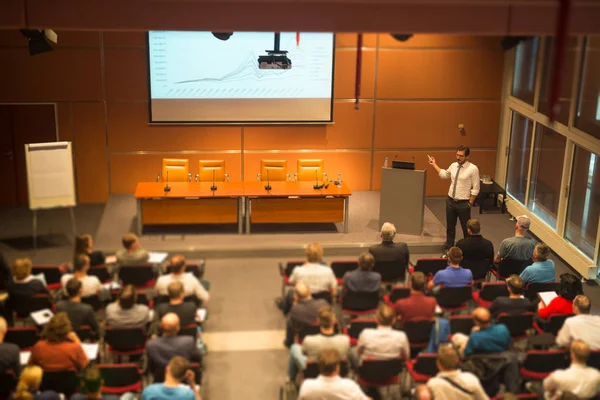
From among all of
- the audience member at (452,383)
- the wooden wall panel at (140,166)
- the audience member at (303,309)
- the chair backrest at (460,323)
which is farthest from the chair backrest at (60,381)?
the wooden wall panel at (140,166)

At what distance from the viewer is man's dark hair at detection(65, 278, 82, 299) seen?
22.0 feet

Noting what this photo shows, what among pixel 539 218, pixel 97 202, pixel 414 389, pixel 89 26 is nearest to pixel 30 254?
pixel 97 202

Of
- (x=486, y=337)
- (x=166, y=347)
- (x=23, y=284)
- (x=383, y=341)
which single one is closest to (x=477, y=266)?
(x=486, y=337)

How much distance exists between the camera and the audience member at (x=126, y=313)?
262 inches

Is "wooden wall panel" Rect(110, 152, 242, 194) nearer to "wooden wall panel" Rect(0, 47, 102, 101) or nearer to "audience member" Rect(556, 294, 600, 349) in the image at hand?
"wooden wall panel" Rect(0, 47, 102, 101)

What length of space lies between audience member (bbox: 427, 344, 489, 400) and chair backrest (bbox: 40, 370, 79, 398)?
8.96ft

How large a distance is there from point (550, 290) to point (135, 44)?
23.4 ft

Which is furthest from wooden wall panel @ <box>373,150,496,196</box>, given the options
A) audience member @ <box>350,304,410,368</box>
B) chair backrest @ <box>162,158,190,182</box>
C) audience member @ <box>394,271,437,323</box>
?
audience member @ <box>350,304,410,368</box>

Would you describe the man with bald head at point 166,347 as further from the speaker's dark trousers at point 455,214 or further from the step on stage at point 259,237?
the speaker's dark trousers at point 455,214

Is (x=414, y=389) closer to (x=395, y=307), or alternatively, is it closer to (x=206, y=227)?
(x=395, y=307)

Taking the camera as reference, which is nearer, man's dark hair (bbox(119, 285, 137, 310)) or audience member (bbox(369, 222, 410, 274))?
man's dark hair (bbox(119, 285, 137, 310))

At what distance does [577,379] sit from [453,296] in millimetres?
1893

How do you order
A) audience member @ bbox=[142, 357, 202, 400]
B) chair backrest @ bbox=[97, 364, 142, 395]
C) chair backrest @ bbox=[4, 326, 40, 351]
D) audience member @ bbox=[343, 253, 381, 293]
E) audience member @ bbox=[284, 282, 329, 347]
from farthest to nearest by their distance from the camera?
audience member @ bbox=[343, 253, 381, 293], audience member @ bbox=[284, 282, 329, 347], chair backrest @ bbox=[4, 326, 40, 351], chair backrest @ bbox=[97, 364, 142, 395], audience member @ bbox=[142, 357, 202, 400]

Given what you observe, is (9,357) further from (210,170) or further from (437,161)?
(437,161)
